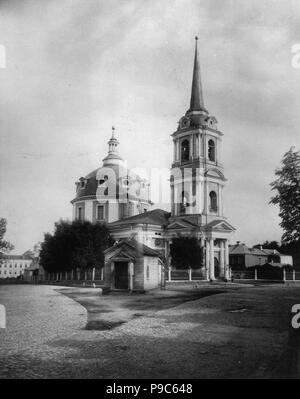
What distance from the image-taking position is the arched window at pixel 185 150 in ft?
131

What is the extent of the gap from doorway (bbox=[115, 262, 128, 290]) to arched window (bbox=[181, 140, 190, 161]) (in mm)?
21952

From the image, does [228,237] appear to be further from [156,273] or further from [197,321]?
[197,321]

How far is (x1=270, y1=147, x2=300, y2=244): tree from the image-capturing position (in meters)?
12.2

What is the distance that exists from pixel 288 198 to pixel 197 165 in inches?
1026

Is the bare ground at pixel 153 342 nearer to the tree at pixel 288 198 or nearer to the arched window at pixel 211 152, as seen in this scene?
the tree at pixel 288 198

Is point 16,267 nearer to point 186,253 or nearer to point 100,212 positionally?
point 100,212

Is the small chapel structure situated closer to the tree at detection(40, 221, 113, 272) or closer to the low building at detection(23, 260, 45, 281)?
the tree at detection(40, 221, 113, 272)

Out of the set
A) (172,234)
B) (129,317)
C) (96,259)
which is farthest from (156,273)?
(172,234)

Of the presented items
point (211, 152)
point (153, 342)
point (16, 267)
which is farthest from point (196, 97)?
point (16, 267)

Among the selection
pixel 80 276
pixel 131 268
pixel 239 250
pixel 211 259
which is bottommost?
pixel 80 276

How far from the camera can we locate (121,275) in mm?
19562

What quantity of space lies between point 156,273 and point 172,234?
18999mm

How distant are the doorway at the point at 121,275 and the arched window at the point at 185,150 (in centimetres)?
2195

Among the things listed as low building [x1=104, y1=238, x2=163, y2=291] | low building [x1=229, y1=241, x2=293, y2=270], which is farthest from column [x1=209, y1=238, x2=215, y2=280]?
low building [x1=229, y1=241, x2=293, y2=270]
